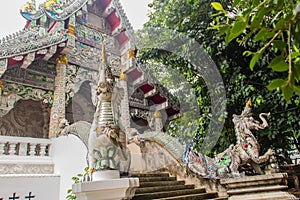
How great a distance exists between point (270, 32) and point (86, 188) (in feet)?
5.94

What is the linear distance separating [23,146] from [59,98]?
5.42 feet

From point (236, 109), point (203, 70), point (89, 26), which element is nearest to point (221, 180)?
point (236, 109)

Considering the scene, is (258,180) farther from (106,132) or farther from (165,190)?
(106,132)

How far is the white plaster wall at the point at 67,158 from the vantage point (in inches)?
179

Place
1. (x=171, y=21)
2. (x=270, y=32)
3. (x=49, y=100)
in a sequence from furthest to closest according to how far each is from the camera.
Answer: (x=171, y=21)
(x=49, y=100)
(x=270, y=32)

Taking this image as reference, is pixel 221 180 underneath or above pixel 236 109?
underneath

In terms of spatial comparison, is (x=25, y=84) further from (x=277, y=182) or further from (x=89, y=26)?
(x=277, y=182)

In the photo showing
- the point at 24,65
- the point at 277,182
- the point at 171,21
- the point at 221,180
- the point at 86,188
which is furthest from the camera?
the point at 171,21

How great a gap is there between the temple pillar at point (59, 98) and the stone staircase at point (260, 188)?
4092 mm

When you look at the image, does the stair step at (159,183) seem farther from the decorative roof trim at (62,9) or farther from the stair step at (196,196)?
the decorative roof trim at (62,9)

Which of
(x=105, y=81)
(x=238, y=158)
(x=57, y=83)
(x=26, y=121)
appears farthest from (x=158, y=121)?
(x=105, y=81)

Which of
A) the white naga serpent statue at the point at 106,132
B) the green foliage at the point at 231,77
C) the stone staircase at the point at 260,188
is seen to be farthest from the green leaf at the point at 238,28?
the green foliage at the point at 231,77

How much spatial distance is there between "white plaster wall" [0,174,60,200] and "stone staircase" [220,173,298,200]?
320cm

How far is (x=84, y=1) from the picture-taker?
7.98 metres
